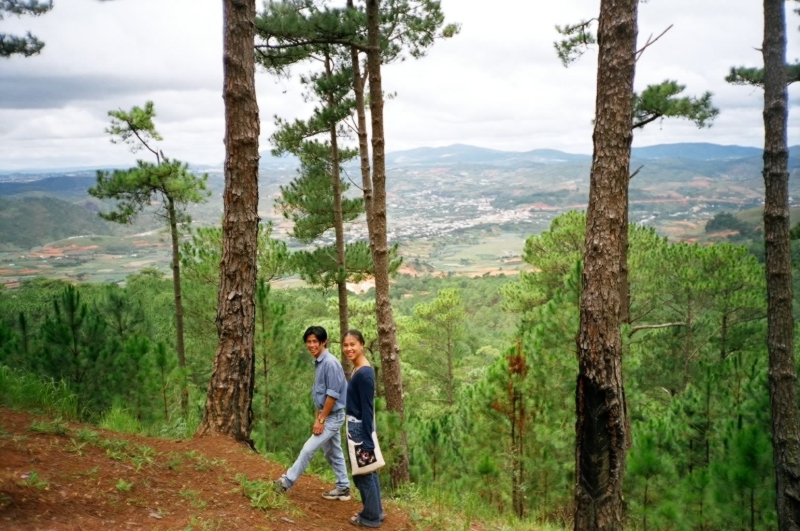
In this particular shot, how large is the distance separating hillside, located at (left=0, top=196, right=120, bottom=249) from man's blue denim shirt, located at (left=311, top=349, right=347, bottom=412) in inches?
4564

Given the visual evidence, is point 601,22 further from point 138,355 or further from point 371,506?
point 138,355

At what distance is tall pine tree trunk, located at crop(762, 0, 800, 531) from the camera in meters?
5.27

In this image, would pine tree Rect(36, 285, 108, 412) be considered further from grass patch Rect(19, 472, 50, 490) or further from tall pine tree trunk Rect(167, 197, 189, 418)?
tall pine tree trunk Rect(167, 197, 189, 418)

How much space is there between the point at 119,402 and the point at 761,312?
1420cm

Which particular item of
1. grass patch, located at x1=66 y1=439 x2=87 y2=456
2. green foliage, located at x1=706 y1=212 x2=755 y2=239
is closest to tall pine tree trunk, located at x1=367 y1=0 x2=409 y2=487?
grass patch, located at x1=66 y1=439 x2=87 y2=456

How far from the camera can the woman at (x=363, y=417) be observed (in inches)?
136

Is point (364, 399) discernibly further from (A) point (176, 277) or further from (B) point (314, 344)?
(A) point (176, 277)

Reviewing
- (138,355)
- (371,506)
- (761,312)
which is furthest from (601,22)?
(761,312)

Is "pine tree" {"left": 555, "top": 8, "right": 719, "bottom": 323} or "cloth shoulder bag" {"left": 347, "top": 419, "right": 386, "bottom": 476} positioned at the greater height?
"pine tree" {"left": 555, "top": 8, "right": 719, "bottom": 323}

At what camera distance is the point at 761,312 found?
12.8m

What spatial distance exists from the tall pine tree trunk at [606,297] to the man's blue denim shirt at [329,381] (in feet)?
5.92

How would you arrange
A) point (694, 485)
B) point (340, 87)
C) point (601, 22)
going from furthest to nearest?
1. point (340, 87)
2. point (694, 485)
3. point (601, 22)

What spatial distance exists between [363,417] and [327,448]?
550mm

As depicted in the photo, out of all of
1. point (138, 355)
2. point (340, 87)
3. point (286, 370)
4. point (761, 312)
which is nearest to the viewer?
point (138, 355)
